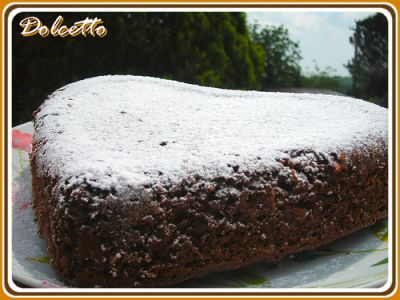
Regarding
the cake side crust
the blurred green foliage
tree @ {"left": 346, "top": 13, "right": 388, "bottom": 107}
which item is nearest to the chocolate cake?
the cake side crust

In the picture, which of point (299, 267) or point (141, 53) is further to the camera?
point (141, 53)

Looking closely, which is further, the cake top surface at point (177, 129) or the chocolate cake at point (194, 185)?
the cake top surface at point (177, 129)

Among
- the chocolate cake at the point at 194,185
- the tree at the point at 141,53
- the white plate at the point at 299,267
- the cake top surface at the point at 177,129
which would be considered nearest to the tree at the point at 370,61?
the cake top surface at the point at 177,129

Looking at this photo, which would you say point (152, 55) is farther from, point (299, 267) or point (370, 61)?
point (299, 267)

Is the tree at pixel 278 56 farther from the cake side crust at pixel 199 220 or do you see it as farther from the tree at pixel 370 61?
the cake side crust at pixel 199 220

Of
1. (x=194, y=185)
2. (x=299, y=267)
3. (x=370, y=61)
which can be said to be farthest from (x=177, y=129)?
(x=370, y=61)

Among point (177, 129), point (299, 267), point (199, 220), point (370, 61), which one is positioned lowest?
point (299, 267)

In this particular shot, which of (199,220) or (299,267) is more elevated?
(199,220)

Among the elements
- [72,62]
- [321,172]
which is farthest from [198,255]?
[72,62]
